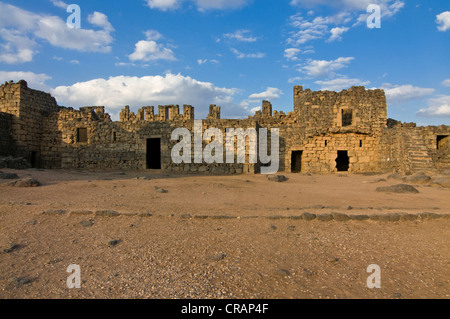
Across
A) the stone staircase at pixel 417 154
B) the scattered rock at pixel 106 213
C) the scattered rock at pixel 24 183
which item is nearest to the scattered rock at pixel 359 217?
the scattered rock at pixel 106 213

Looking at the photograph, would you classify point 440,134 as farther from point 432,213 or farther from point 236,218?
point 236,218

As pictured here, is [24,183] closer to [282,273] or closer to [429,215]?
[282,273]

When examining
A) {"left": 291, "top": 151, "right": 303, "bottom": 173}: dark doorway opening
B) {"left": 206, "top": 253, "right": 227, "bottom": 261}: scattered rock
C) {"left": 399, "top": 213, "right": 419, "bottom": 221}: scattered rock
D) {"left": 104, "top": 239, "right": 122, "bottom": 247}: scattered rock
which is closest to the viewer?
{"left": 206, "top": 253, "right": 227, "bottom": 261}: scattered rock

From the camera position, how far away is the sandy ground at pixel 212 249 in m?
3.31

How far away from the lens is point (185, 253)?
427 cm

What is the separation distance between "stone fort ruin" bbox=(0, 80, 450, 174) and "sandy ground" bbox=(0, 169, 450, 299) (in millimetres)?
10384

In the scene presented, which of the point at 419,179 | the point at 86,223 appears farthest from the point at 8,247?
the point at 419,179

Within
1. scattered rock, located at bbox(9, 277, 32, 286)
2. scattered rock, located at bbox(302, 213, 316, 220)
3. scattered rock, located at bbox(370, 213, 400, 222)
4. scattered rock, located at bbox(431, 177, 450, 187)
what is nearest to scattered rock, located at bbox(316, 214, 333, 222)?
scattered rock, located at bbox(302, 213, 316, 220)

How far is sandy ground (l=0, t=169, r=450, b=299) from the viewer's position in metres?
3.31

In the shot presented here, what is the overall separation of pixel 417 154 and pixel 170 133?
14662mm

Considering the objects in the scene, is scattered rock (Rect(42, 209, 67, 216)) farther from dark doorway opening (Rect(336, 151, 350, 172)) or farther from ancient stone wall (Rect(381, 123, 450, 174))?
dark doorway opening (Rect(336, 151, 350, 172))

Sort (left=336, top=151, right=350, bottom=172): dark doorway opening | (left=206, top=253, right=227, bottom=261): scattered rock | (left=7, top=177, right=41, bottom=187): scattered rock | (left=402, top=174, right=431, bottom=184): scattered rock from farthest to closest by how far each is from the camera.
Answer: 1. (left=336, top=151, right=350, bottom=172): dark doorway opening
2. (left=402, top=174, right=431, bottom=184): scattered rock
3. (left=7, top=177, right=41, bottom=187): scattered rock
4. (left=206, top=253, right=227, bottom=261): scattered rock

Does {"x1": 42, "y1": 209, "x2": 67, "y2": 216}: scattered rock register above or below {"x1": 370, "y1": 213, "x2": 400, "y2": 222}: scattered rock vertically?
above
